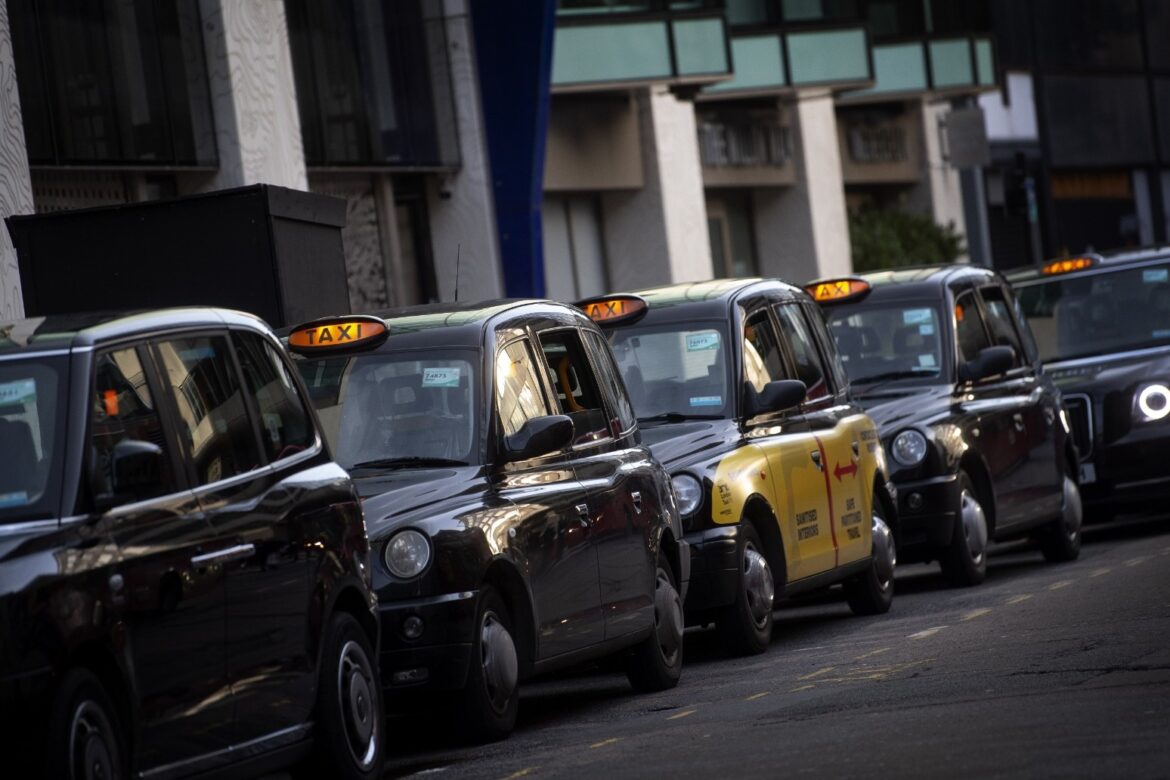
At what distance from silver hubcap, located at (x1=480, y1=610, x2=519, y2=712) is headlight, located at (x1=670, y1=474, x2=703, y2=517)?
8.90 feet

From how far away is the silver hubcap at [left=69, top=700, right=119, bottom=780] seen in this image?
21.8ft

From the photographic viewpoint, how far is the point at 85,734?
265 inches

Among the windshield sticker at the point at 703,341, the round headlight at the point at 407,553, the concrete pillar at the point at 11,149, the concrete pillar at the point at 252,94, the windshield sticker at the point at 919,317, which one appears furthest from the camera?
the concrete pillar at the point at 252,94

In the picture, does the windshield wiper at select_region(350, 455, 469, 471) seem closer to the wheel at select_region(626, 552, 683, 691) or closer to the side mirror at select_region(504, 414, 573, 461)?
the side mirror at select_region(504, 414, 573, 461)

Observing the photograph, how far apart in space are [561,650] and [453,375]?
1.21 m

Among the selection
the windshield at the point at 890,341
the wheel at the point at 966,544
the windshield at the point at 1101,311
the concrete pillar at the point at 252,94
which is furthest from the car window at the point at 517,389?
the concrete pillar at the point at 252,94

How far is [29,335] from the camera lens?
25.2 feet

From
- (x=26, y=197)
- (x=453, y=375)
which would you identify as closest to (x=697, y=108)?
(x=26, y=197)

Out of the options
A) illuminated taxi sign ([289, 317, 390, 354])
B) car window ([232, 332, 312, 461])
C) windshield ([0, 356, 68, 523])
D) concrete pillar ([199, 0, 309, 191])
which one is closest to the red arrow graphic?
illuminated taxi sign ([289, 317, 390, 354])

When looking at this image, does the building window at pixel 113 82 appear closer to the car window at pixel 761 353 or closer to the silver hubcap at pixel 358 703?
the car window at pixel 761 353

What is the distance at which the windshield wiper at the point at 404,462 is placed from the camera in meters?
10.0

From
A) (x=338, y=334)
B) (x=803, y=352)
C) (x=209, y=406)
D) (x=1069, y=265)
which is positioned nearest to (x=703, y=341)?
(x=803, y=352)

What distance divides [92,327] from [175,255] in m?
5.61

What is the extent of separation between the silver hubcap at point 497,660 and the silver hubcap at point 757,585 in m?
2.91
